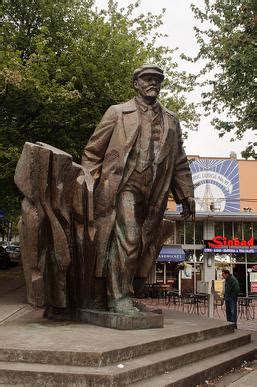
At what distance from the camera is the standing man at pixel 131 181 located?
21.5 ft

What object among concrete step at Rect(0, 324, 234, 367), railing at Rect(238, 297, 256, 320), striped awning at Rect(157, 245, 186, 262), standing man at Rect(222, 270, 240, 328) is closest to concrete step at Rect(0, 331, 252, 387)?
concrete step at Rect(0, 324, 234, 367)

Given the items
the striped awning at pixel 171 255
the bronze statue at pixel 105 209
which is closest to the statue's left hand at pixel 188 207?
the bronze statue at pixel 105 209

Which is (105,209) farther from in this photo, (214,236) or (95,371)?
(214,236)

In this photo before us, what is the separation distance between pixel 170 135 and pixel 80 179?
1563mm

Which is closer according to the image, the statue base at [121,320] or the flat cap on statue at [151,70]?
the statue base at [121,320]

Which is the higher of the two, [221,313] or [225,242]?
[225,242]

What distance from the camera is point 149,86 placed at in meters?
6.95

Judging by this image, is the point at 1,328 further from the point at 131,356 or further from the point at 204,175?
the point at 204,175

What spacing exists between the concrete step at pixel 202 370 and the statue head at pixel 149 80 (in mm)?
3599

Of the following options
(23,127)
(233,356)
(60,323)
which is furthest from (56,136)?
(233,356)

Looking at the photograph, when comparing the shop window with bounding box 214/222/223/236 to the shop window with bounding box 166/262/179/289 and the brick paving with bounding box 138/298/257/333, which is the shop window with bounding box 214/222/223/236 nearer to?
the shop window with bounding box 166/262/179/289

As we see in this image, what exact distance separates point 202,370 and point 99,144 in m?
3.35

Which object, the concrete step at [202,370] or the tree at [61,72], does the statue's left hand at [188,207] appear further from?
the tree at [61,72]

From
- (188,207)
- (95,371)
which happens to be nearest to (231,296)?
(188,207)
